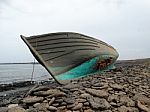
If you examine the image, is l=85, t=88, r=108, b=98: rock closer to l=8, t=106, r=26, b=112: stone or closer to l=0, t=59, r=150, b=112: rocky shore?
l=0, t=59, r=150, b=112: rocky shore

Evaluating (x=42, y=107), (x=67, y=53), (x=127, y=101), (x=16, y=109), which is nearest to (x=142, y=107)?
(x=127, y=101)

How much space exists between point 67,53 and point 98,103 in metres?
2.76

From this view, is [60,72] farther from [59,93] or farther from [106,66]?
[106,66]

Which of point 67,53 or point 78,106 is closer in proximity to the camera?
point 78,106

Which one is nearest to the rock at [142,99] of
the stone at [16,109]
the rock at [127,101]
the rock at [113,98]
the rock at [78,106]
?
the rock at [127,101]

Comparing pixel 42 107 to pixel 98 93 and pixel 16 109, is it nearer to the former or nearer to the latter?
pixel 16 109

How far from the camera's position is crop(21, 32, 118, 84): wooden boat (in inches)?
364

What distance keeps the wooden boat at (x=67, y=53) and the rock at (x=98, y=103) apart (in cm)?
170

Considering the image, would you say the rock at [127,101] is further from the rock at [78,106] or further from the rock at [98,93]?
the rock at [78,106]

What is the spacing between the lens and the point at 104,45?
1144cm

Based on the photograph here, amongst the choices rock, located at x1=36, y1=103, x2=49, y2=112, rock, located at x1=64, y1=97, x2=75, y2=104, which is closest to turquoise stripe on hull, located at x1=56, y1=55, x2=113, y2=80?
rock, located at x1=64, y1=97, x2=75, y2=104

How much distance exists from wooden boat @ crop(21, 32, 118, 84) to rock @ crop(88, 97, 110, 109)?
1698mm

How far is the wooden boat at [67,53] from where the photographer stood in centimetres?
925

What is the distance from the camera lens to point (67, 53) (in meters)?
9.76
